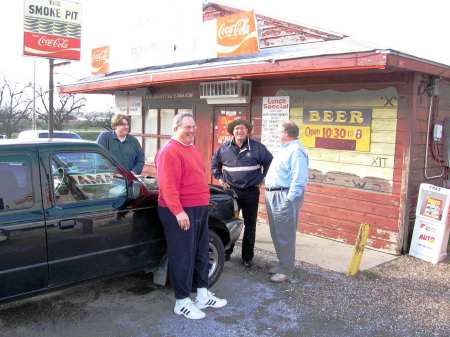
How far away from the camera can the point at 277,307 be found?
4359 mm

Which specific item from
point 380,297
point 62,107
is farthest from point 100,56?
point 62,107

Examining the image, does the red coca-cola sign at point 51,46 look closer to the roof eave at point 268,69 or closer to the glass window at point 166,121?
the roof eave at point 268,69

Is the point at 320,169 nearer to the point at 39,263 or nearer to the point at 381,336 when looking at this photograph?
the point at 381,336

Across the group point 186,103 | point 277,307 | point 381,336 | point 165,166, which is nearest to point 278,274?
point 277,307

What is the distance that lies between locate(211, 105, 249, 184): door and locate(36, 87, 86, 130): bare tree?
1303 inches

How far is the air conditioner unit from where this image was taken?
25.4ft

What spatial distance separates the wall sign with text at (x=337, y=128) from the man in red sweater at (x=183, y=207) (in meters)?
3.14

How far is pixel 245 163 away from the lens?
→ 5.13 meters

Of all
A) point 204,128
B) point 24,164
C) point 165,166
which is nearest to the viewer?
point 24,164

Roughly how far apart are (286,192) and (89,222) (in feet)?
6.81

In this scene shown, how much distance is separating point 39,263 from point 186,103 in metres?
6.20

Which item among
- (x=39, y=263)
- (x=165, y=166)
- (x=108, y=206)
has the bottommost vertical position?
(x=39, y=263)

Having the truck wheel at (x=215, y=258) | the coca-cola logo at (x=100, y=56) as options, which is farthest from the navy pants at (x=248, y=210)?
the coca-cola logo at (x=100, y=56)

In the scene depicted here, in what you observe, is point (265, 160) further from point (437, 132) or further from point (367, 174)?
point (437, 132)
